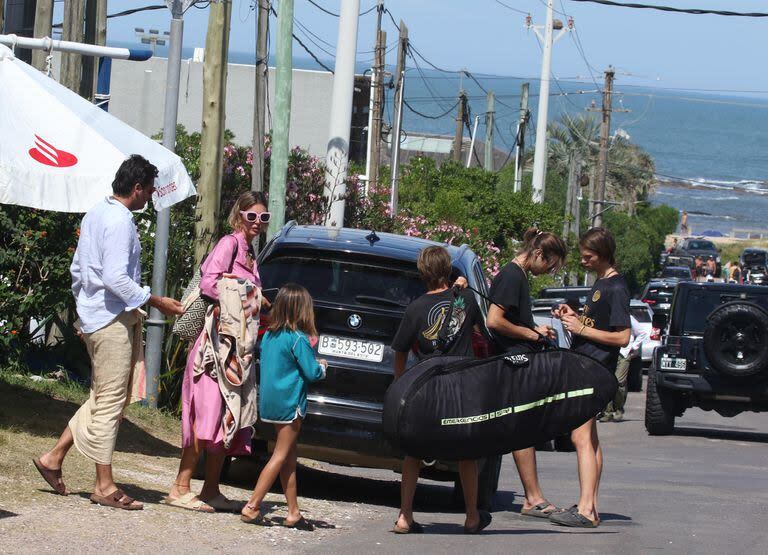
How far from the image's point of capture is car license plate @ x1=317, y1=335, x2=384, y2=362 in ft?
29.3

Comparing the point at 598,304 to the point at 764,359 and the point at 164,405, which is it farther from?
the point at 764,359

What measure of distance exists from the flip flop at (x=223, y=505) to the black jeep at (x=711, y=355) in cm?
980

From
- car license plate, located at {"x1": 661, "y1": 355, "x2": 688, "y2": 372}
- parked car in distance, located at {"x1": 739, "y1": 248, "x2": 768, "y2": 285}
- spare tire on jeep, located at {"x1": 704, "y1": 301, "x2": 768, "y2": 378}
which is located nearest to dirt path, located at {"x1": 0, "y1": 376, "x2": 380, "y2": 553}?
spare tire on jeep, located at {"x1": 704, "y1": 301, "x2": 768, "y2": 378}

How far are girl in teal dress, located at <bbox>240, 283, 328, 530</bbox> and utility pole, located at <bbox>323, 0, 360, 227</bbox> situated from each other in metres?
7.96

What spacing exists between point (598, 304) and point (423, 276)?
4.46 ft

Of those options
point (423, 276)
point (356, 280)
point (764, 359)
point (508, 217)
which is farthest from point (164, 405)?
point (508, 217)

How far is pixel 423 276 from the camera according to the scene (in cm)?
828

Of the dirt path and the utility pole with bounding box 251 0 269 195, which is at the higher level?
the utility pole with bounding box 251 0 269 195

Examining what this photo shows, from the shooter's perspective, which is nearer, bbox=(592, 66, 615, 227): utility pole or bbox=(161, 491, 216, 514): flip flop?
bbox=(161, 491, 216, 514): flip flop

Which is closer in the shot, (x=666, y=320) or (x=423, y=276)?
(x=423, y=276)

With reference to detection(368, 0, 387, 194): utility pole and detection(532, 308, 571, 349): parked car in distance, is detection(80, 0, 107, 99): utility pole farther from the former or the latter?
detection(368, 0, 387, 194): utility pole

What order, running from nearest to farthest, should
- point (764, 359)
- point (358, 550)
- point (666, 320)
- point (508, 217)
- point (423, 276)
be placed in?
1. point (358, 550)
2. point (423, 276)
3. point (764, 359)
4. point (666, 320)
5. point (508, 217)

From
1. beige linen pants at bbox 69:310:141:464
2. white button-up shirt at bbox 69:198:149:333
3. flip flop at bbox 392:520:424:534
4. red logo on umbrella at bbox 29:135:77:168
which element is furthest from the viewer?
red logo on umbrella at bbox 29:135:77:168

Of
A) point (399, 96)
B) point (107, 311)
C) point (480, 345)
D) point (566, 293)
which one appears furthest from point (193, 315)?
point (399, 96)
